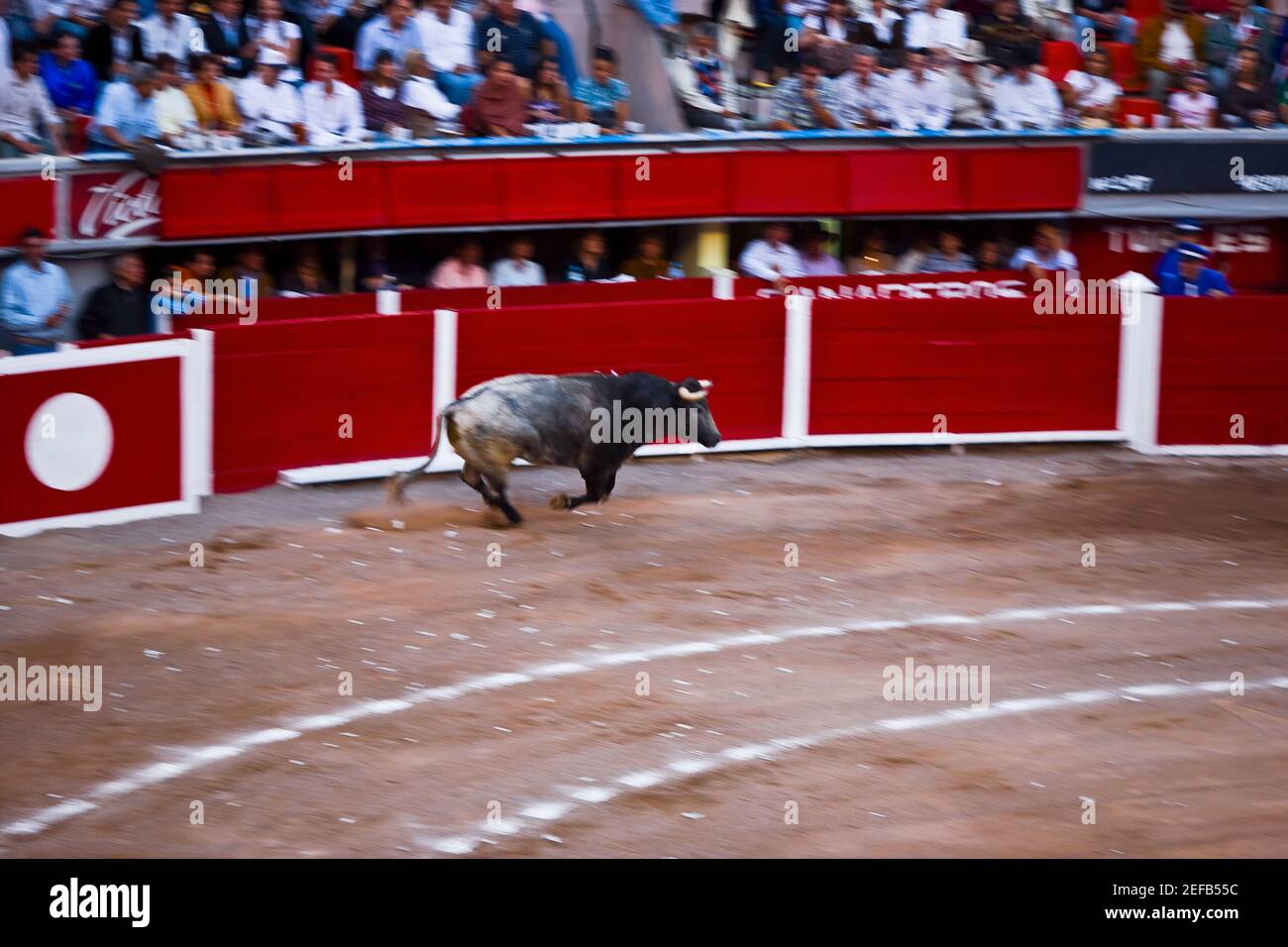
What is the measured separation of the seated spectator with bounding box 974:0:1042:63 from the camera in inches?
770

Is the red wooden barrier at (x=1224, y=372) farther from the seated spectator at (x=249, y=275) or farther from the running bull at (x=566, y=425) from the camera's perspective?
the seated spectator at (x=249, y=275)

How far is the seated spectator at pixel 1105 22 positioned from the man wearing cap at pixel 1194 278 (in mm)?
5303

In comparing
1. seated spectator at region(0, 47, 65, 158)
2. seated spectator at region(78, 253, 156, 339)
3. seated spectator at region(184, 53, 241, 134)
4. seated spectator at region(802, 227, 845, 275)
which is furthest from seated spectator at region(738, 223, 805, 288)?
seated spectator at region(0, 47, 65, 158)

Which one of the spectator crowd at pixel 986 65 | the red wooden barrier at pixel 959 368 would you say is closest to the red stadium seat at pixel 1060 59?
the spectator crowd at pixel 986 65

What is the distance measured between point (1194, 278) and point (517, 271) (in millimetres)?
5597

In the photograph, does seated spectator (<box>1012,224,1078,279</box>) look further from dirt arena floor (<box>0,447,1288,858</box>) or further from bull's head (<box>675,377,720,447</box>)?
bull's head (<box>675,377,720,447</box>)

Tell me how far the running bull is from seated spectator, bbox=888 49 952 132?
713 centimetres

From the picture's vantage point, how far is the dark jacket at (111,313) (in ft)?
46.1

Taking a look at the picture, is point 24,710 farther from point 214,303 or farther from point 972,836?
point 214,303

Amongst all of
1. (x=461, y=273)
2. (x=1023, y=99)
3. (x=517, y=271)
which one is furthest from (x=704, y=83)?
(x=461, y=273)

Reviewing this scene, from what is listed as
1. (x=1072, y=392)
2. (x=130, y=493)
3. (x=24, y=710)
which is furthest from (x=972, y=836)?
(x=1072, y=392)

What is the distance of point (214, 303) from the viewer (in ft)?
49.8

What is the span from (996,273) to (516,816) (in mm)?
11713
